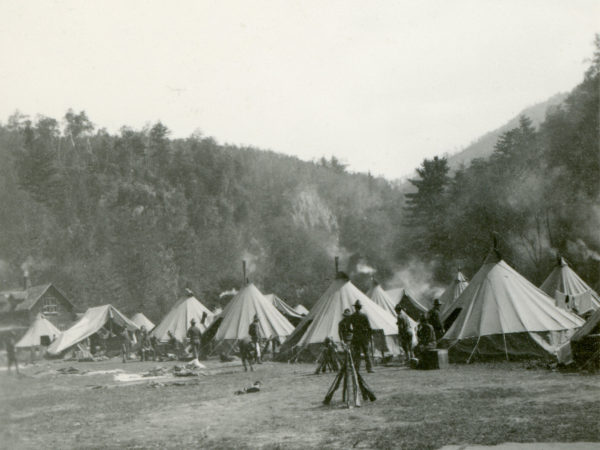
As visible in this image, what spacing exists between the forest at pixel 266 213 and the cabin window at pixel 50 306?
3.36 m

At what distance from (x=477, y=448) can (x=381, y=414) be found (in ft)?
10.4

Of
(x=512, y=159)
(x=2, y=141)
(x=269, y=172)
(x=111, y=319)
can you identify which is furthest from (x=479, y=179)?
(x=269, y=172)

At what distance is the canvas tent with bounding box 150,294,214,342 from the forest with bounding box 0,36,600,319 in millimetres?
8951

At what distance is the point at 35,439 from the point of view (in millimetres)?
9469

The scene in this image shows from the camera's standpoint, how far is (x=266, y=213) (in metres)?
104

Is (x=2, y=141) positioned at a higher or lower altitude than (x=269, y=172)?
lower

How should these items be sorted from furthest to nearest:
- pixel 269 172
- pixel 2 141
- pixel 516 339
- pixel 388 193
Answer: pixel 388 193
pixel 269 172
pixel 2 141
pixel 516 339

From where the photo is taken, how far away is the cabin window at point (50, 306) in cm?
5595

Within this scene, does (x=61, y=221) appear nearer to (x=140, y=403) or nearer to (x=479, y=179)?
(x=479, y=179)

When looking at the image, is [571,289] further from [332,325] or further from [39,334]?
[39,334]

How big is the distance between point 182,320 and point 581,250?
28.1m

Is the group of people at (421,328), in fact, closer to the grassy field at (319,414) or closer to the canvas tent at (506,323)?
the canvas tent at (506,323)

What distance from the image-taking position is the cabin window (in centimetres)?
5595

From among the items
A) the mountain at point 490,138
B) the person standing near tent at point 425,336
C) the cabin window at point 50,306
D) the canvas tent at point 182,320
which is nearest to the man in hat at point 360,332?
the person standing near tent at point 425,336
